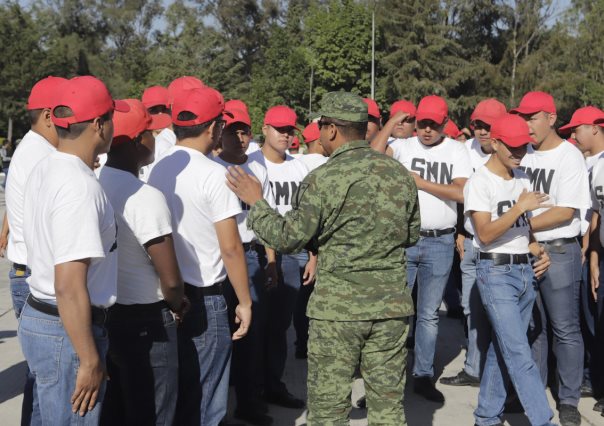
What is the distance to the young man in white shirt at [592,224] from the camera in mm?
Answer: 5918

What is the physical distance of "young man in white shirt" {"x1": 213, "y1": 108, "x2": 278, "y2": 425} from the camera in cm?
512

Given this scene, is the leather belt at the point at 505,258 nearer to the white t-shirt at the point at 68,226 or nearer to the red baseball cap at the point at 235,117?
the red baseball cap at the point at 235,117

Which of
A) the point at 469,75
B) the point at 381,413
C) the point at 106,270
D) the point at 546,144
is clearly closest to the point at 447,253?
the point at 546,144

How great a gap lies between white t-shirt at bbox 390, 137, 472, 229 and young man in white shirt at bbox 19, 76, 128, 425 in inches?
130

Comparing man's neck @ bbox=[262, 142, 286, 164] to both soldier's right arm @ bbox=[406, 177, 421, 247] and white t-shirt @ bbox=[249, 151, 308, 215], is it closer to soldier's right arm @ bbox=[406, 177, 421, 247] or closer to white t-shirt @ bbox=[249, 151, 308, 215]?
white t-shirt @ bbox=[249, 151, 308, 215]

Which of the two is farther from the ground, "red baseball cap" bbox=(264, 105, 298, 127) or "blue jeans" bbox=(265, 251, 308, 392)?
"red baseball cap" bbox=(264, 105, 298, 127)

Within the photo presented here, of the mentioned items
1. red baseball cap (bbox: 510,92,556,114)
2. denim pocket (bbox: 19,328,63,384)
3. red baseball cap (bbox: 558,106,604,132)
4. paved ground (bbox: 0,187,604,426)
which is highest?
red baseball cap (bbox: 510,92,556,114)

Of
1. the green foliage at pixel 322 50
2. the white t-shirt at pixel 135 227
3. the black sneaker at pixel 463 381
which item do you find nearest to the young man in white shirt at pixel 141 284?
the white t-shirt at pixel 135 227

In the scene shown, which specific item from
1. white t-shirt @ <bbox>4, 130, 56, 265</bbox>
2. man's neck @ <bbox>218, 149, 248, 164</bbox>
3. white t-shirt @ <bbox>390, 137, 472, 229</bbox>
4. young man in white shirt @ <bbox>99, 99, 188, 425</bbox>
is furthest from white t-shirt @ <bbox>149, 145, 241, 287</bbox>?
white t-shirt @ <bbox>390, 137, 472, 229</bbox>

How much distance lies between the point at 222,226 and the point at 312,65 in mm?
54552

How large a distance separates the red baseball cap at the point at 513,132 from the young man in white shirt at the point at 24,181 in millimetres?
2515

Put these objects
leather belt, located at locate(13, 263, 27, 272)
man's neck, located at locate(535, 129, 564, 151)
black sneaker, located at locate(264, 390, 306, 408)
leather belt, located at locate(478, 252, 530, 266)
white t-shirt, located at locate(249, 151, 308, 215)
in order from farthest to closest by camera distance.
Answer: white t-shirt, located at locate(249, 151, 308, 215), black sneaker, located at locate(264, 390, 306, 408), man's neck, located at locate(535, 129, 564, 151), leather belt, located at locate(478, 252, 530, 266), leather belt, located at locate(13, 263, 27, 272)

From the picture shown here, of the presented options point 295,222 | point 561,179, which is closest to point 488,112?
point 561,179

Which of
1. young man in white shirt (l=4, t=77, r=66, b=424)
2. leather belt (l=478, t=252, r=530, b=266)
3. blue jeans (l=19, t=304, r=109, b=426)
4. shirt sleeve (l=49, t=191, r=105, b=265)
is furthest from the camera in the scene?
leather belt (l=478, t=252, r=530, b=266)
